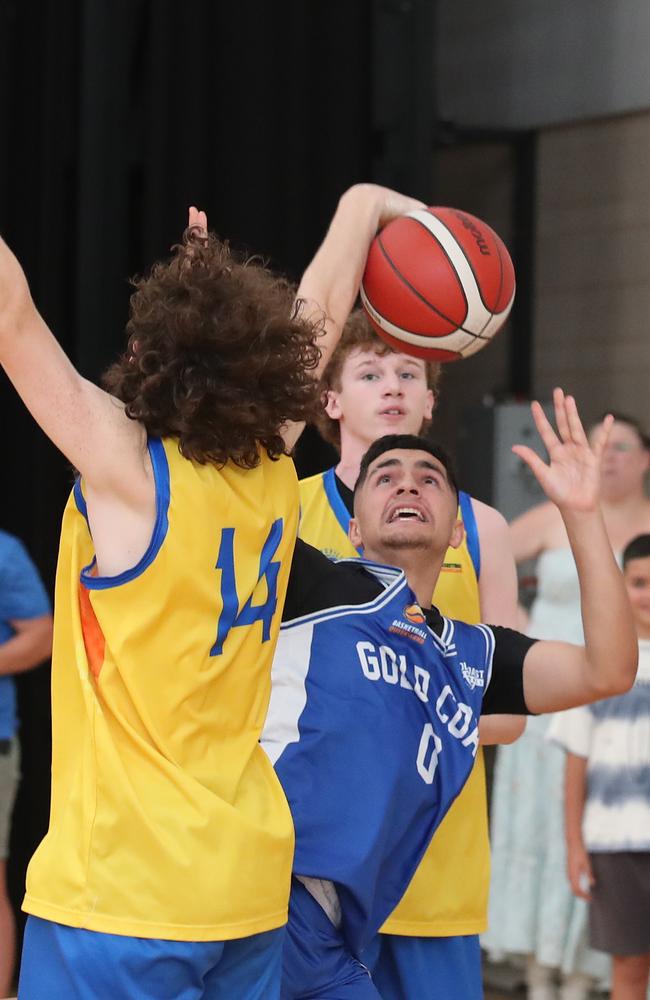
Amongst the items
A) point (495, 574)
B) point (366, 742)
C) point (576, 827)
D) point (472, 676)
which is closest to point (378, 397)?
point (495, 574)

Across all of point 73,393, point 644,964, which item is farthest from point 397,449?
point 644,964

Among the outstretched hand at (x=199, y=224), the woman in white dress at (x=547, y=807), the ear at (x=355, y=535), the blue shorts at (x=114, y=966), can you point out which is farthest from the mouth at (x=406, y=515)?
the woman in white dress at (x=547, y=807)

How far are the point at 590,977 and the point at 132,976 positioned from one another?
3844mm

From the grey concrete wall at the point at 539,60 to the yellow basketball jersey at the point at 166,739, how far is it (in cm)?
581

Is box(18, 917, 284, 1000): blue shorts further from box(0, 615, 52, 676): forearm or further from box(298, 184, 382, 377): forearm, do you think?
box(0, 615, 52, 676): forearm

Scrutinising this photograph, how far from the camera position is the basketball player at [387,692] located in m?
2.60

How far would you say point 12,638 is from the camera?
5469 mm

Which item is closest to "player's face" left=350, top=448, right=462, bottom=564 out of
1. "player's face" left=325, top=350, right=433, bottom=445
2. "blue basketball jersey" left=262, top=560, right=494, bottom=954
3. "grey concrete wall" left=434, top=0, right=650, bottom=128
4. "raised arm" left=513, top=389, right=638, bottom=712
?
"blue basketball jersey" left=262, top=560, right=494, bottom=954

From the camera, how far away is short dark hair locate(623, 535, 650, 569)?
4.75 m

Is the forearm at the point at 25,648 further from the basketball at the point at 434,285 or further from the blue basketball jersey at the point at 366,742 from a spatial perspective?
the blue basketball jersey at the point at 366,742

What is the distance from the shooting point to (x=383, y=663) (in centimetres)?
272

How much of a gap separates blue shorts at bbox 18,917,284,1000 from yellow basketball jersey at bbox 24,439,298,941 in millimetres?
21

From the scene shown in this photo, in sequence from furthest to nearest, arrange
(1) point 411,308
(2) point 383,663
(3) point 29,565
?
(3) point 29,565, (1) point 411,308, (2) point 383,663

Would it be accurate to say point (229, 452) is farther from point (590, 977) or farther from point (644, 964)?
point (590, 977)
